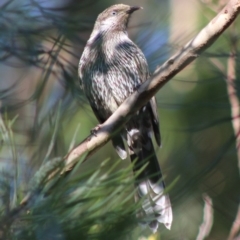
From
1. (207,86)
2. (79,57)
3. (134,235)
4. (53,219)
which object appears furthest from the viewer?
(207,86)

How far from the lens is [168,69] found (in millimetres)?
2293

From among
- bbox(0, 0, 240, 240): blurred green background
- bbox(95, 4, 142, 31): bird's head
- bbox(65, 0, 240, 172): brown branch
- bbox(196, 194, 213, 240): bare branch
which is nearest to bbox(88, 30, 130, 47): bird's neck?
bbox(95, 4, 142, 31): bird's head

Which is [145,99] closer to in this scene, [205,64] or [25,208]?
[205,64]

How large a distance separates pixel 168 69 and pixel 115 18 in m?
1.89

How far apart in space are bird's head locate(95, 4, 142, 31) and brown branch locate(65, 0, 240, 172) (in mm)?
1664

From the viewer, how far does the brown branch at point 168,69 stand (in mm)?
2172

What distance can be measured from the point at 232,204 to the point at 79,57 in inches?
45.1

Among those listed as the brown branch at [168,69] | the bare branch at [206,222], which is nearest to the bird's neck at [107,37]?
the brown branch at [168,69]

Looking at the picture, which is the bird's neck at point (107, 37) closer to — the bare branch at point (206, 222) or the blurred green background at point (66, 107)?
the blurred green background at point (66, 107)

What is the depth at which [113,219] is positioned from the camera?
4.78ft

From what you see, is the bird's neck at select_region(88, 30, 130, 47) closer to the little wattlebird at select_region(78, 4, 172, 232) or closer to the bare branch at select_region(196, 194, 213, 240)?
the little wattlebird at select_region(78, 4, 172, 232)

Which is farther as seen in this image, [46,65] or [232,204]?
[232,204]

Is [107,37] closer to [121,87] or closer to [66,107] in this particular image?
[121,87]

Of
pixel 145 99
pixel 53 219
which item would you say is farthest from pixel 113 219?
pixel 145 99
